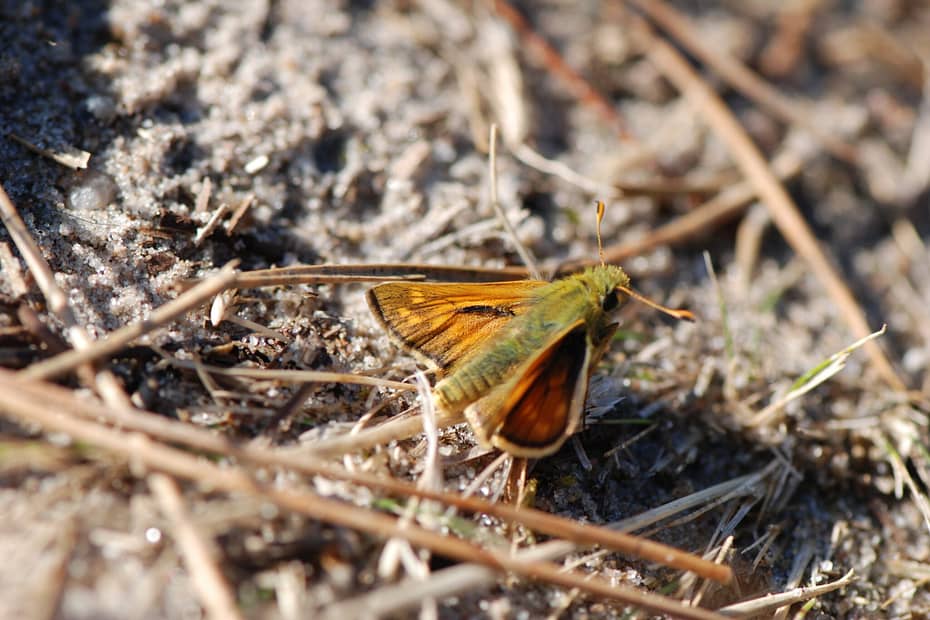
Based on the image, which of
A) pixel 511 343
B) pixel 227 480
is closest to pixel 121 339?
pixel 227 480

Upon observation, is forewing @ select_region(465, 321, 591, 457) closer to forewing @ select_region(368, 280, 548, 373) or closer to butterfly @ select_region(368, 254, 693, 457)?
butterfly @ select_region(368, 254, 693, 457)

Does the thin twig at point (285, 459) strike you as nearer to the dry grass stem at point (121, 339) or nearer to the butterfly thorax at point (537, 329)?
the dry grass stem at point (121, 339)

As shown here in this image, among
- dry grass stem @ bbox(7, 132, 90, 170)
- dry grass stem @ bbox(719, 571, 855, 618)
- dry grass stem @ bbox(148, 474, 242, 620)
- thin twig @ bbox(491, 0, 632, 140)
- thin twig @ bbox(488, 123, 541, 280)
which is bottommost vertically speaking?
dry grass stem @ bbox(719, 571, 855, 618)

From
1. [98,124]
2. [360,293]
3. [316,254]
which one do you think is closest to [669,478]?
[360,293]

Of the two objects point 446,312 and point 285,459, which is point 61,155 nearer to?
point 446,312

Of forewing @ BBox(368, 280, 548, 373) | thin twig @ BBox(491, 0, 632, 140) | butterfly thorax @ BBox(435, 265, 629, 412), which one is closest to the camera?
butterfly thorax @ BBox(435, 265, 629, 412)

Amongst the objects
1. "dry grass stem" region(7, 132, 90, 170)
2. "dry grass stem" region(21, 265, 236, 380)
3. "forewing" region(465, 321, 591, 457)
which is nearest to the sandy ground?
"dry grass stem" region(7, 132, 90, 170)
